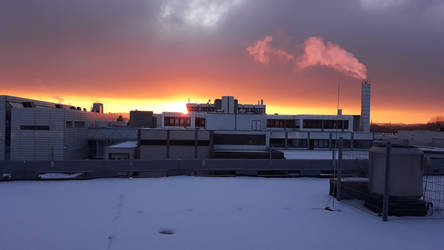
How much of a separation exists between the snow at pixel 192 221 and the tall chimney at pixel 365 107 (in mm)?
66562

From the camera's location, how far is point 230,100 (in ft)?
224

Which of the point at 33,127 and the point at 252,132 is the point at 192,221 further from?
the point at 33,127

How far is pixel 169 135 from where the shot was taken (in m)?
A: 46.6

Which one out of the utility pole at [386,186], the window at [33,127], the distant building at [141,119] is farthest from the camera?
the distant building at [141,119]

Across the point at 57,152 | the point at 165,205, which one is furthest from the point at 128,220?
the point at 57,152

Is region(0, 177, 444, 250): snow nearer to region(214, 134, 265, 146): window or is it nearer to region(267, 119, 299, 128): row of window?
region(214, 134, 265, 146): window

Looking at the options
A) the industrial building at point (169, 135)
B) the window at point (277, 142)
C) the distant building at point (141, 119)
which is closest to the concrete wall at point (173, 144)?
the industrial building at point (169, 135)

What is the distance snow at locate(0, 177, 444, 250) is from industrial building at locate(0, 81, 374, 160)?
32158 millimetres

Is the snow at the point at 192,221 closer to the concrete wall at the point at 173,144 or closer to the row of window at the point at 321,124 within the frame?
the concrete wall at the point at 173,144

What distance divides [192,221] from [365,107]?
72403 millimetres

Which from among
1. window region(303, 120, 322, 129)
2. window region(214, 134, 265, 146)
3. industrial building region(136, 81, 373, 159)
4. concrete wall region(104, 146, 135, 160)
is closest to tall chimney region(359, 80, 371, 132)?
industrial building region(136, 81, 373, 159)

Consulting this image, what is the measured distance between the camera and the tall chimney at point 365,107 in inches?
2746

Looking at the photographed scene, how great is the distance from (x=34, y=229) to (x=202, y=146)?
40.6m

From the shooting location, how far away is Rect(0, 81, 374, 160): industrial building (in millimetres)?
46531
